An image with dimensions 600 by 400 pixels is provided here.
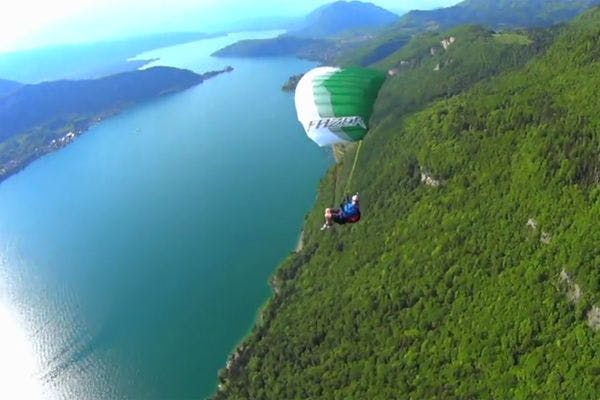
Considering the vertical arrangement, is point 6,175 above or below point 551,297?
below

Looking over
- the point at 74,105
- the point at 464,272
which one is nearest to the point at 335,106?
the point at 464,272

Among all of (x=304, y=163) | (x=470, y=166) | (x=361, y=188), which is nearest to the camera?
(x=470, y=166)

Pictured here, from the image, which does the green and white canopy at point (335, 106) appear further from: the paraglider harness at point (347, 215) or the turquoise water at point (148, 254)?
the turquoise water at point (148, 254)

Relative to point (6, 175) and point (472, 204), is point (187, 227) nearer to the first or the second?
point (472, 204)

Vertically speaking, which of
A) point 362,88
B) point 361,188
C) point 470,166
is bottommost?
point 361,188

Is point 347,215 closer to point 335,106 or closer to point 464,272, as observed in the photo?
point 335,106

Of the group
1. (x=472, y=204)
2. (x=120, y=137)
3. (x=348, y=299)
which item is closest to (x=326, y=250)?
(x=348, y=299)

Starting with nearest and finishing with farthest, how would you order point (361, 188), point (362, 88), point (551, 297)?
point (362, 88), point (551, 297), point (361, 188)

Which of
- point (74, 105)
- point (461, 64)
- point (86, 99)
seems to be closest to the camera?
point (461, 64)
